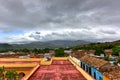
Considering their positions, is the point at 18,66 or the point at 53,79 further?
the point at 18,66

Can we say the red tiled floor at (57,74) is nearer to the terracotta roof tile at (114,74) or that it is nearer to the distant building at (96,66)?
the distant building at (96,66)

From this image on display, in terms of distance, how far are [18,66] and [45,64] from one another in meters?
4.94

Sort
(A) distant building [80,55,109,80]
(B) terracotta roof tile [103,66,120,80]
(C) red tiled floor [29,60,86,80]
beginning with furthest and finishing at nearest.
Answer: (C) red tiled floor [29,60,86,80], (A) distant building [80,55,109,80], (B) terracotta roof tile [103,66,120,80]

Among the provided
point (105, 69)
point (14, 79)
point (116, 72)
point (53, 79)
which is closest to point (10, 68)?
point (14, 79)

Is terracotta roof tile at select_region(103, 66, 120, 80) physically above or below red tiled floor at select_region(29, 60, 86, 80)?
above

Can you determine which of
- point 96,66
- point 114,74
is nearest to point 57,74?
point 96,66

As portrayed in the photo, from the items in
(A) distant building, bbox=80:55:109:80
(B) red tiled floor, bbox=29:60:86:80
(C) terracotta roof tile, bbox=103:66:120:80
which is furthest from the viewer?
(B) red tiled floor, bbox=29:60:86:80

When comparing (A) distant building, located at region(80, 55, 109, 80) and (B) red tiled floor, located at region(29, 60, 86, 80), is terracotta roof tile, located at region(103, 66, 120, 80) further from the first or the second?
(B) red tiled floor, located at region(29, 60, 86, 80)

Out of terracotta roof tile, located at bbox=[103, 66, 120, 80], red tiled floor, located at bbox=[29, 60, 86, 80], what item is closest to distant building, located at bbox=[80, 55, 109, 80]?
red tiled floor, located at bbox=[29, 60, 86, 80]

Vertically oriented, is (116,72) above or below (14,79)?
above

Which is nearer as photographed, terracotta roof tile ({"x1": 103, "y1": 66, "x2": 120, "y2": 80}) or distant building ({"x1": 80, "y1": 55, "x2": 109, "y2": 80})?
terracotta roof tile ({"x1": 103, "y1": 66, "x2": 120, "y2": 80})

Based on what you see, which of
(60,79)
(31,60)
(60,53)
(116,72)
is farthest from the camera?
(60,53)

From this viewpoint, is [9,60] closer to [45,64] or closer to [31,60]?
[31,60]

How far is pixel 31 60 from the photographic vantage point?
37281mm
